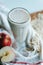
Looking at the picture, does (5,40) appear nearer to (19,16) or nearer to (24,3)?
(19,16)

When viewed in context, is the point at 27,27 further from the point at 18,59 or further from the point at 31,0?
the point at 31,0

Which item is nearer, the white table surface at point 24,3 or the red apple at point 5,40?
the red apple at point 5,40

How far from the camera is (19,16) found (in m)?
0.73

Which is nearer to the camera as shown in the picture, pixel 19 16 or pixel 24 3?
pixel 19 16

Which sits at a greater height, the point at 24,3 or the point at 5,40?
the point at 24,3

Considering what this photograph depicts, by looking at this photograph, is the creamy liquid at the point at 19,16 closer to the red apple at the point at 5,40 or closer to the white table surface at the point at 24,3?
the red apple at the point at 5,40

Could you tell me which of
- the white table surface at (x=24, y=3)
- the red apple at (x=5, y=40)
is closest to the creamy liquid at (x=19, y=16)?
the red apple at (x=5, y=40)

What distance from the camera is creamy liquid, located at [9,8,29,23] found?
719 millimetres

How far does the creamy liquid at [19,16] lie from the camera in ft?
2.36

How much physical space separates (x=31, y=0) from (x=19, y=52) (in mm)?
425

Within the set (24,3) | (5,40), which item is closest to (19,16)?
(5,40)

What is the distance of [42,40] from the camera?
804 mm

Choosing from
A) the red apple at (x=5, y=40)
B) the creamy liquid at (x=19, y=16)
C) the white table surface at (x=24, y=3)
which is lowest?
the red apple at (x=5, y=40)

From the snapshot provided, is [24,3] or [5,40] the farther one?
[24,3]
